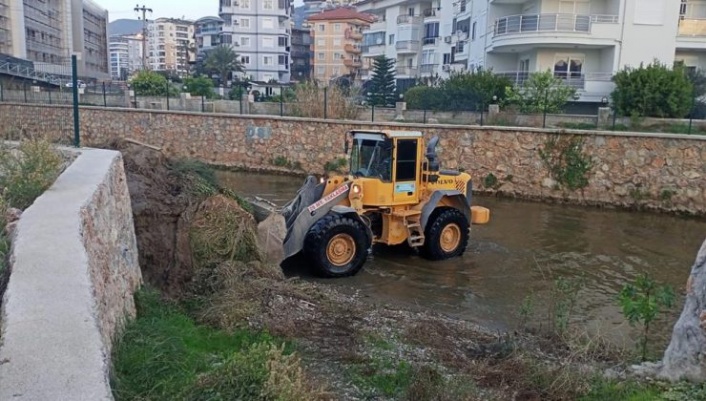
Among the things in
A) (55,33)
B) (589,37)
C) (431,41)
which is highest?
(55,33)

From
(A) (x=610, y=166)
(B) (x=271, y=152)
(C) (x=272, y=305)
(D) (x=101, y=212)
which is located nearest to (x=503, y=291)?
(C) (x=272, y=305)

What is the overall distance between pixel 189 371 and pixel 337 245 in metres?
5.74

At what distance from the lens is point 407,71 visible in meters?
49.8

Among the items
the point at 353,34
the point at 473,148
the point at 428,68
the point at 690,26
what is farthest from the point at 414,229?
the point at 353,34

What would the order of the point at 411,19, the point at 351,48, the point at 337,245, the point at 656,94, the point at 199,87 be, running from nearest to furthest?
the point at 337,245
the point at 656,94
the point at 199,87
the point at 411,19
the point at 351,48

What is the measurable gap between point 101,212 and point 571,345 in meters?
5.14

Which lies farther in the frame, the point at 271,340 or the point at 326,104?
the point at 326,104

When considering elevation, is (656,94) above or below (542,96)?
above

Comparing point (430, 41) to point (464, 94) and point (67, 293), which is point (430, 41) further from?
point (67, 293)

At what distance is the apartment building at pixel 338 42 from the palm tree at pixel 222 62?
11.5 meters

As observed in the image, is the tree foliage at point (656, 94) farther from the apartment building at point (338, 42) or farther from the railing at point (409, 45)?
the apartment building at point (338, 42)

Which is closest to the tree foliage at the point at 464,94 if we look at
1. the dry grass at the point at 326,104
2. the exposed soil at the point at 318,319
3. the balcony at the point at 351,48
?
the dry grass at the point at 326,104

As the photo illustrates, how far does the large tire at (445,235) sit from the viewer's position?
11477 millimetres

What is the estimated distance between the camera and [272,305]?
755 centimetres
